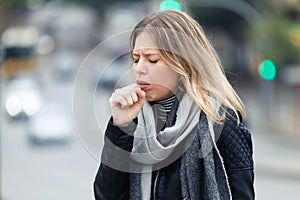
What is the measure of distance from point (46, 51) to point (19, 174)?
6157 cm

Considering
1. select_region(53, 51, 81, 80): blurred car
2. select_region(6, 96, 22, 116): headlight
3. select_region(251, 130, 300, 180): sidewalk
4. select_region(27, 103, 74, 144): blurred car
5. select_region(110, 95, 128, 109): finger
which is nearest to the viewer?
select_region(110, 95, 128, 109): finger

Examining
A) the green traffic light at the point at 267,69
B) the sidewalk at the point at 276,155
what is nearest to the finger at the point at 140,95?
the sidewalk at the point at 276,155

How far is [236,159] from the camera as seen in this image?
267cm

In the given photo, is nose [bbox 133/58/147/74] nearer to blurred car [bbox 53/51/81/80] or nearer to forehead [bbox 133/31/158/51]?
forehead [bbox 133/31/158/51]

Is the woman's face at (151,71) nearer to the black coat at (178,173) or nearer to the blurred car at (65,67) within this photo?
the black coat at (178,173)

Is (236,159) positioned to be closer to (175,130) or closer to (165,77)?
(175,130)

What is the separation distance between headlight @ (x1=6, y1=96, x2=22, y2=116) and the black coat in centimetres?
3650

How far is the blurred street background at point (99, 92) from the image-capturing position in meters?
3.05

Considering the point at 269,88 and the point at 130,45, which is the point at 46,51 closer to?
the point at 269,88

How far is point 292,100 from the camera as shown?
3169 cm

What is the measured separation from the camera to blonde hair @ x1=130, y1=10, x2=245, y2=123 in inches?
104

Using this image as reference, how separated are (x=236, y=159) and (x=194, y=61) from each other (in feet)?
1.07

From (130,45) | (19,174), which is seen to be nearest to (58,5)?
(19,174)

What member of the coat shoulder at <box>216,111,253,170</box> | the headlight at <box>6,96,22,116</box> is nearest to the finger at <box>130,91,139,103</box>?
the coat shoulder at <box>216,111,253,170</box>
